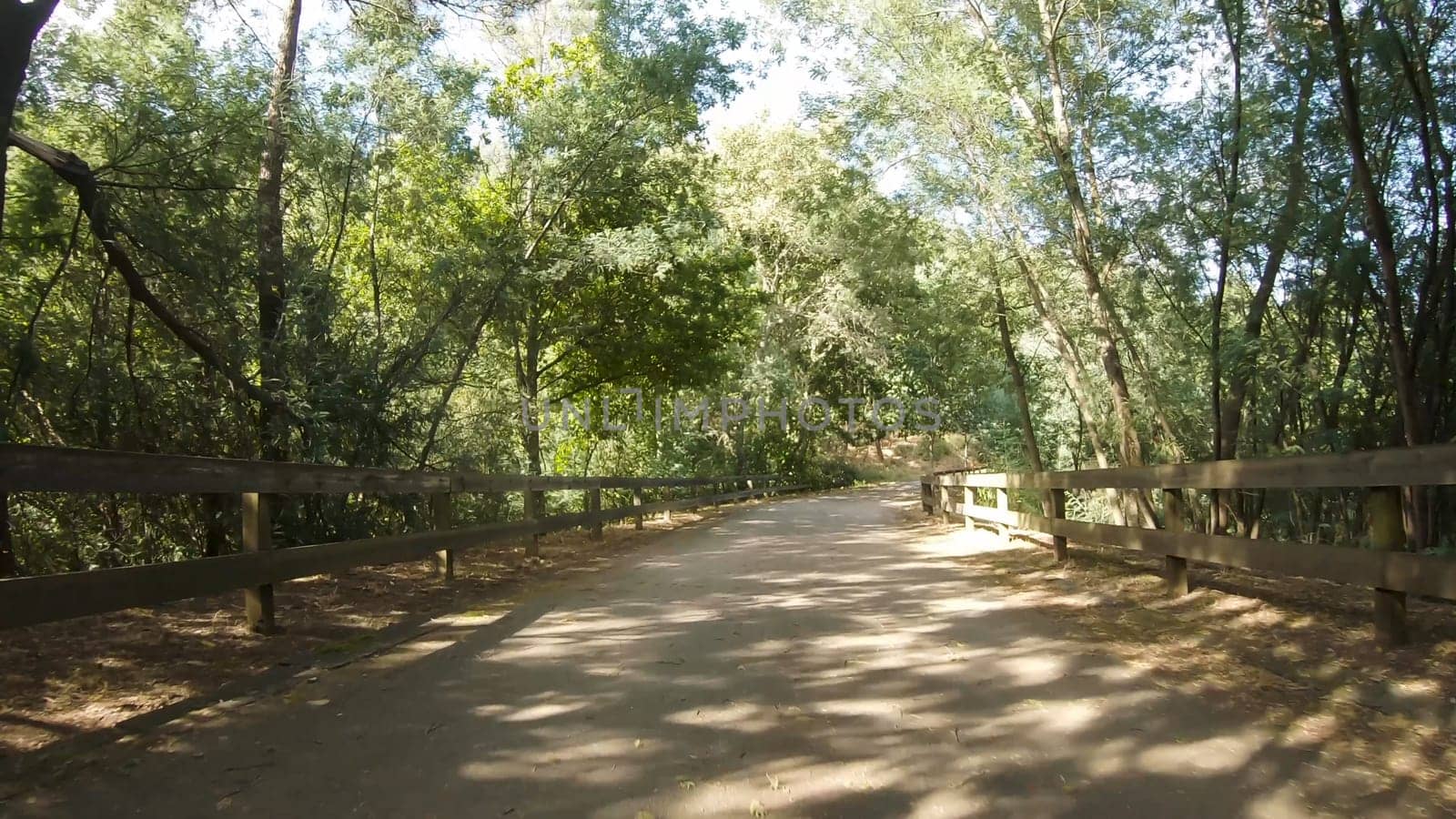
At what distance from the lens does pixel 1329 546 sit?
4793mm

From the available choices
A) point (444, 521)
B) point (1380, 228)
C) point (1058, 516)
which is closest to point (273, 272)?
point (444, 521)

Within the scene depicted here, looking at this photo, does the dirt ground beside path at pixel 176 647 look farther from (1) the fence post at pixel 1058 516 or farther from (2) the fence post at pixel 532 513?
(1) the fence post at pixel 1058 516

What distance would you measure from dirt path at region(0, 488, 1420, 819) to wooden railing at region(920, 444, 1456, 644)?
952 millimetres

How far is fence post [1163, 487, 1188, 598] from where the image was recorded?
21.6 ft

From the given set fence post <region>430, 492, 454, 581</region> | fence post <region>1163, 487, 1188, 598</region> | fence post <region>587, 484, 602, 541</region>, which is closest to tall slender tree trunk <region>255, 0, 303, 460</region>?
fence post <region>430, 492, 454, 581</region>

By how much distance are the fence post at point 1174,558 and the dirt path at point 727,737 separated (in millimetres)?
1037

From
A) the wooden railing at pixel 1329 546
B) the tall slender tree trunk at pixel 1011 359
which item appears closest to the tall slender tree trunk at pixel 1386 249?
the wooden railing at pixel 1329 546

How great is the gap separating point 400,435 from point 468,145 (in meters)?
5.81

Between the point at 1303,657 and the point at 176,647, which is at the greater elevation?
the point at 176,647

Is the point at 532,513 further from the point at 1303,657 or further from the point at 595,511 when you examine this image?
the point at 1303,657

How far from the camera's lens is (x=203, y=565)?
15.2ft

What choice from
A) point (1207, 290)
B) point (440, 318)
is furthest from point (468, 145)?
point (1207, 290)

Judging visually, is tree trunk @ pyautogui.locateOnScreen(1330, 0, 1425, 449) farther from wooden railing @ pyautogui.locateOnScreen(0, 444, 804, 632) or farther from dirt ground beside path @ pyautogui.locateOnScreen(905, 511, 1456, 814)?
wooden railing @ pyautogui.locateOnScreen(0, 444, 804, 632)

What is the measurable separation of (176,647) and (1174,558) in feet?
20.7
